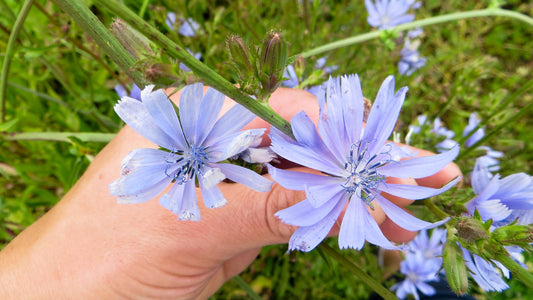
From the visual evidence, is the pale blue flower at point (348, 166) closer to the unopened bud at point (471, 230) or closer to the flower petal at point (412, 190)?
the flower petal at point (412, 190)

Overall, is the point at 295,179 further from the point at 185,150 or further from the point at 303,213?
the point at 185,150

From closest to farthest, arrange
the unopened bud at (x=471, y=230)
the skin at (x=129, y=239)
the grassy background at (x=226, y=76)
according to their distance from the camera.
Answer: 1. the unopened bud at (x=471, y=230)
2. the skin at (x=129, y=239)
3. the grassy background at (x=226, y=76)

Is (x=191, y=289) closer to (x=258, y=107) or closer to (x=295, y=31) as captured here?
(x=258, y=107)

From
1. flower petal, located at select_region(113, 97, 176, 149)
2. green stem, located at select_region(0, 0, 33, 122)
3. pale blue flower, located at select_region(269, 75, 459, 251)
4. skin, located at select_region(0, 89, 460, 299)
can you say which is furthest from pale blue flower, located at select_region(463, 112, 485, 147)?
green stem, located at select_region(0, 0, 33, 122)

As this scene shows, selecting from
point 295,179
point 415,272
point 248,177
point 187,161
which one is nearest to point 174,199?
point 187,161

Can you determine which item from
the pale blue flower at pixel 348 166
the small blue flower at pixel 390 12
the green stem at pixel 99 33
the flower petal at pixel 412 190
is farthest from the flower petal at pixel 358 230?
the small blue flower at pixel 390 12

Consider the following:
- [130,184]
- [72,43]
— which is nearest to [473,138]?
[130,184]
